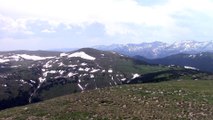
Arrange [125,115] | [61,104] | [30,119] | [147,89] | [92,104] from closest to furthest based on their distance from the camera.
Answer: [125,115] → [30,119] → [92,104] → [61,104] → [147,89]

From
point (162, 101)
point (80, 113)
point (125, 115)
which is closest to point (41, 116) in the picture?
point (80, 113)

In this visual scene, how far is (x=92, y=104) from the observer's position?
48312 millimetres

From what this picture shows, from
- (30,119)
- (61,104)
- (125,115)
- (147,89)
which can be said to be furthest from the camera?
(147,89)

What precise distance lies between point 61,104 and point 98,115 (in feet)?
34.7

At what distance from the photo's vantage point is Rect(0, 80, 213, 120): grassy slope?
41.6 m

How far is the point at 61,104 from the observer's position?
169 feet

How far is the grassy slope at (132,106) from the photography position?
137 feet

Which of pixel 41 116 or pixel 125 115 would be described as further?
pixel 41 116

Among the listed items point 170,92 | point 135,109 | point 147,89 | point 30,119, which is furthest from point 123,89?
point 30,119

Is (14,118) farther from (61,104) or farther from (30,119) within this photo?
(61,104)

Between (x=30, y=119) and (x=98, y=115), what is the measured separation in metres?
8.23

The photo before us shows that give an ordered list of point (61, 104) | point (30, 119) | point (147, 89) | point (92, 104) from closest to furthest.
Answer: point (30, 119), point (92, 104), point (61, 104), point (147, 89)

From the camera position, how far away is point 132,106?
45562 millimetres

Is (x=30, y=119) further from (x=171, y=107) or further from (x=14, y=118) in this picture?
(x=171, y=107)
